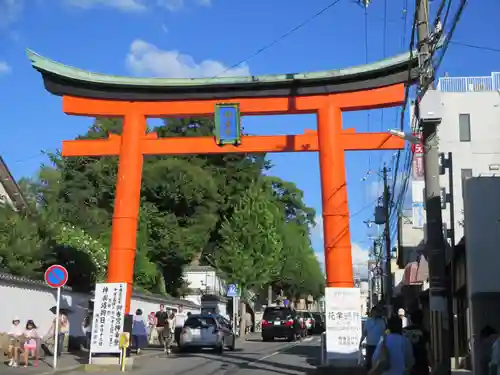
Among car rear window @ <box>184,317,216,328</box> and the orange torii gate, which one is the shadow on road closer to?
the orange torii gate

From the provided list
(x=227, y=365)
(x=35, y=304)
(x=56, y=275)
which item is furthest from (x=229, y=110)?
(x=35, y=304)

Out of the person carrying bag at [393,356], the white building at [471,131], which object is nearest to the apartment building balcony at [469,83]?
the white building at [471,131]

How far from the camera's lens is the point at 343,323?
17.0 meters

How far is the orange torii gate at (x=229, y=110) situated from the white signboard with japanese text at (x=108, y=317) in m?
0.69

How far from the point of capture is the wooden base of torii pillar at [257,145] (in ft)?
59.4

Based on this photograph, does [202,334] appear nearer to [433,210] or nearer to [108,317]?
[108,317]

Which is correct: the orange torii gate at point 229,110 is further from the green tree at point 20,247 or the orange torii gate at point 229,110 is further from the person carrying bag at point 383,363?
the person carrying bag at point 383,363

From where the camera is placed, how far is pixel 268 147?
63.5ft

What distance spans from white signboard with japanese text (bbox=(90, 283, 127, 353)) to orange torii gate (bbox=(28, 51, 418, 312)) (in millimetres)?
690

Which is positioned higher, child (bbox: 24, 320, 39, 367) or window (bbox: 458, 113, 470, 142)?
window (bbox: 458, 113, 470, 142)

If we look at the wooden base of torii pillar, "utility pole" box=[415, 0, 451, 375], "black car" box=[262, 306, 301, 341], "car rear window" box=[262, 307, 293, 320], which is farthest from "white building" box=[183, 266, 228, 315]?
"utility pole" box=[415, 0, 451, 375]

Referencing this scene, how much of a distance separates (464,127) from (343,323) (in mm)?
28163

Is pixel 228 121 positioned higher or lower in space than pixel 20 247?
higher

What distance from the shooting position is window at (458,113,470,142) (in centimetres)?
4156
